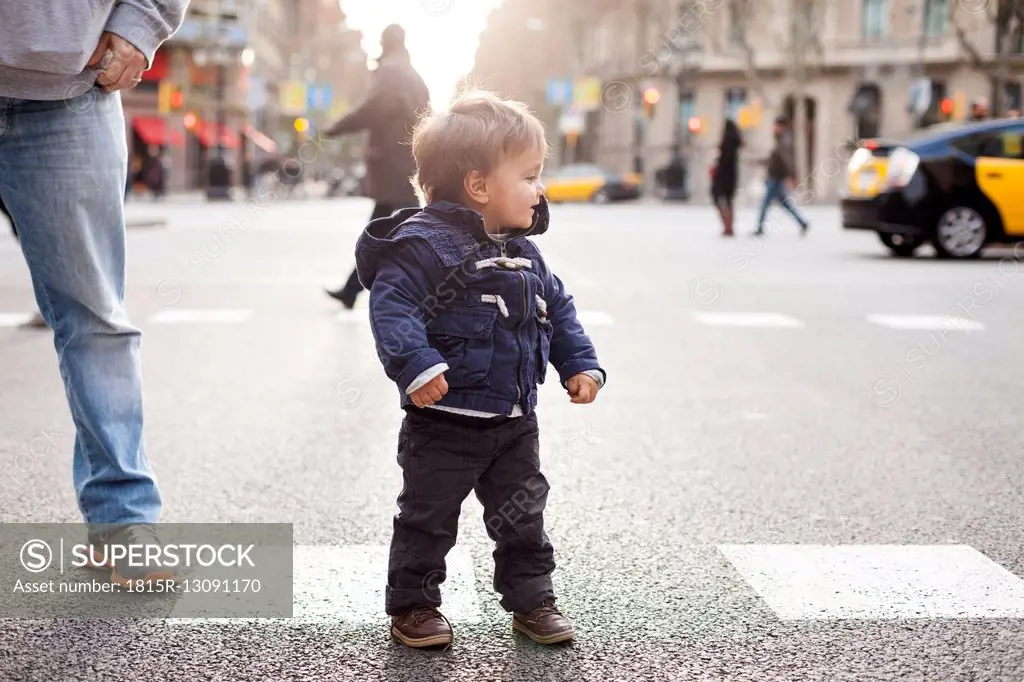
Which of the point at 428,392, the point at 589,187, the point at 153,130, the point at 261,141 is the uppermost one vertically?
the point at 428,392

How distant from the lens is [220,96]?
46812mm

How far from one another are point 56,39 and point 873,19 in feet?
180

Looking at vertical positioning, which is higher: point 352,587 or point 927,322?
point 352,587

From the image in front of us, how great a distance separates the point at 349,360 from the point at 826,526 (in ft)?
13.2

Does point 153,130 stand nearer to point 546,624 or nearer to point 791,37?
point 791,37

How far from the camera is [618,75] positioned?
66.1 m

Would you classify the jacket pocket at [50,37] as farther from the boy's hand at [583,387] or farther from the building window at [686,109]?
the building window at [686,109]

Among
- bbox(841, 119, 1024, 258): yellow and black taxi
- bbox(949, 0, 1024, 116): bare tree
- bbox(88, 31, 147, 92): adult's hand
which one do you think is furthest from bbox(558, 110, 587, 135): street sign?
bbox(88, 31, 147, 92): adult's hand

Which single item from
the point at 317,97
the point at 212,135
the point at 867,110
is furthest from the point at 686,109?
the point at 212,135

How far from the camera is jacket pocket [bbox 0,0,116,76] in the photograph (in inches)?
124

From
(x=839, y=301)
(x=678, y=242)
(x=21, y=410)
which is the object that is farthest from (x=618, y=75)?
(x=21, y=410)

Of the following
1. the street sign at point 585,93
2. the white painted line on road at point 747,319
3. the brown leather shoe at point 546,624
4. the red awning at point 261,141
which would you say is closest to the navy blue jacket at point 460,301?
the brown leather shoe at point 546,624

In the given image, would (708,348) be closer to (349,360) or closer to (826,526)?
(349,360)

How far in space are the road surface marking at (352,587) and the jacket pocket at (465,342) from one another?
595 millimetres
